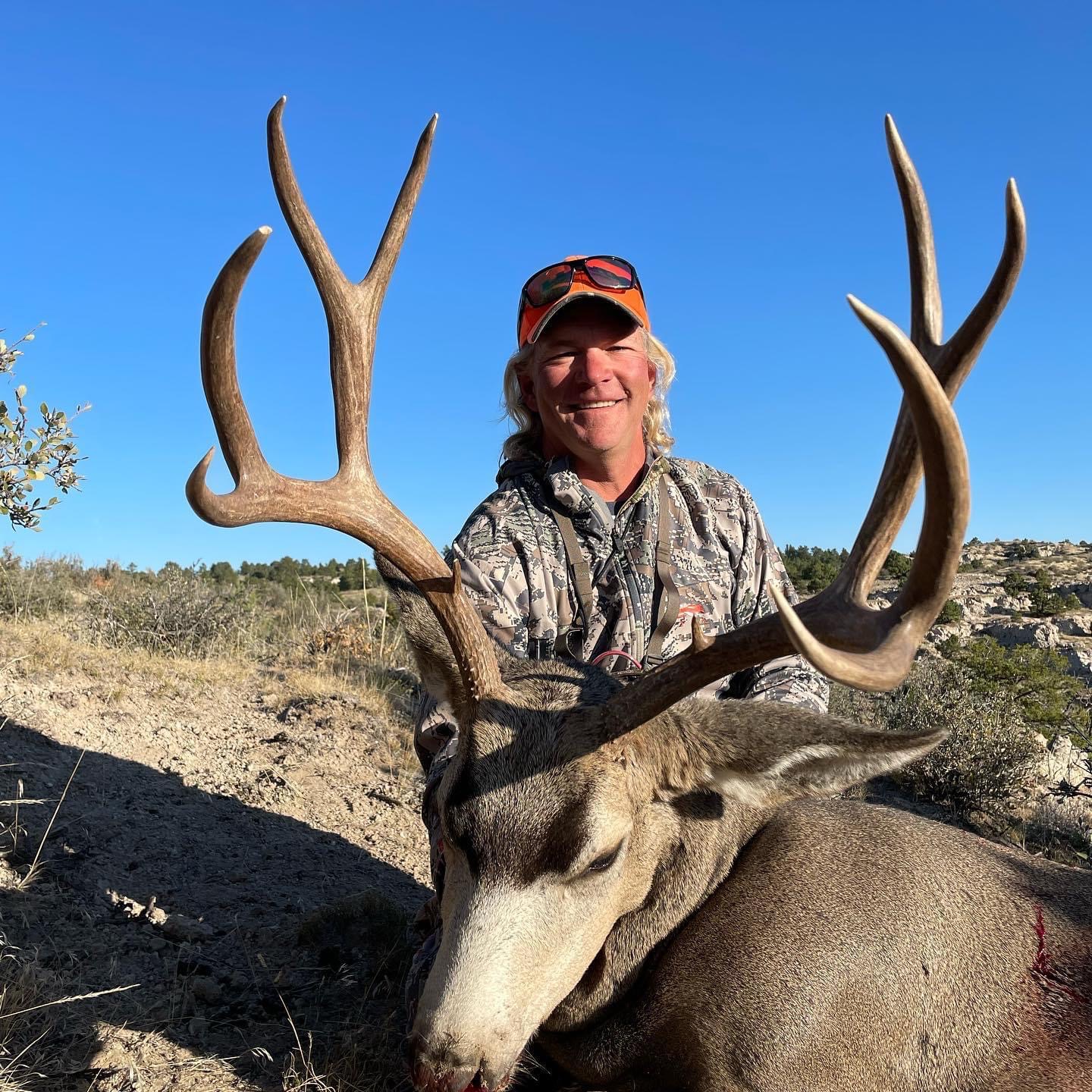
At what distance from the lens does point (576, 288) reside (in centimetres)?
490

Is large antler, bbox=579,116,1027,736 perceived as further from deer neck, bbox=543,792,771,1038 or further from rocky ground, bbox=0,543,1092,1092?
rocky ground, bbox=0,543,1092,1092

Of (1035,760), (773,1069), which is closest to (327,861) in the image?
(773,1069)

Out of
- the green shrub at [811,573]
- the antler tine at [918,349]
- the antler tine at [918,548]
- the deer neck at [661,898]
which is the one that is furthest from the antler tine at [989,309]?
the green shrub at [811,573]

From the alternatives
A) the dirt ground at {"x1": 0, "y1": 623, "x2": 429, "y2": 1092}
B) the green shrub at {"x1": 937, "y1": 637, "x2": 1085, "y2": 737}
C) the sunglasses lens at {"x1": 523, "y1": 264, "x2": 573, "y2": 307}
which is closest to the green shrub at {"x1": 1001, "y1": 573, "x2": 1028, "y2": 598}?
the green shrub at {"x1": 937, "y1": 637, "x2": 1085, "y2": 737}

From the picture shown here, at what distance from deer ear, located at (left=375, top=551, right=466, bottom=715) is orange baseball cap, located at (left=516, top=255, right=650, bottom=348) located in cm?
200

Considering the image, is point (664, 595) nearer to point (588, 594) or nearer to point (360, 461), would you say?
point (588, 594)

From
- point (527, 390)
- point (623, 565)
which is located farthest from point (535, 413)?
point (623, 565)

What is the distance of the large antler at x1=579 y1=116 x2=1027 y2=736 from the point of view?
2061 mm

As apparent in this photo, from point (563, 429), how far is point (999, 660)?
7.57m

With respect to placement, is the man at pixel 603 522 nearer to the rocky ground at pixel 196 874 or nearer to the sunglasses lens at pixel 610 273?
the sunglasses lens at pixel 610 273

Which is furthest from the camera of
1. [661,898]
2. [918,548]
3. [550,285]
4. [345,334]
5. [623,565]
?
[550,285]

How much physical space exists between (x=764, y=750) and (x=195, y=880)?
3.17 metres

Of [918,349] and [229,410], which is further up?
[918,349]

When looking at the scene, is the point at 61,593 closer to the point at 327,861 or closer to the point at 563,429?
the point at 327,861
